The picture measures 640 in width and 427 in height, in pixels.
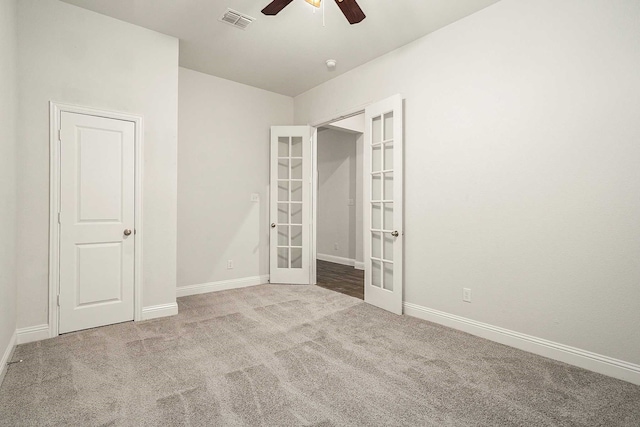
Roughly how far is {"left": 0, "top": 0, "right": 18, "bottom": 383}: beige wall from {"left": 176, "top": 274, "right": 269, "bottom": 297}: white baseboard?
173cm

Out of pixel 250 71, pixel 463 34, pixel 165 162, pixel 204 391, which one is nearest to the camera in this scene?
pixel 204 391

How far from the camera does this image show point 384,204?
3742 mm

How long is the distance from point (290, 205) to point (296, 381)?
10.2ft

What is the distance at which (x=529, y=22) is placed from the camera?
2600 mm

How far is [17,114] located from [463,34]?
3.96 m

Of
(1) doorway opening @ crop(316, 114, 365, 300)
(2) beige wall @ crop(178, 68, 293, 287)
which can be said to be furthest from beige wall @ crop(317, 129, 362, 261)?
(2) beige wall @ crop(178, 68, 293, 287)

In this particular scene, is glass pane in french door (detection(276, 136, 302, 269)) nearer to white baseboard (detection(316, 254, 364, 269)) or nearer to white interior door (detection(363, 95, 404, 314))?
white interior door (detection(363, 95, 404, 314))

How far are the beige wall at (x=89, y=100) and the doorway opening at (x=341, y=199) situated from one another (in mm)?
2949

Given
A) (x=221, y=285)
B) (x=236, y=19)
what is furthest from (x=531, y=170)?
(x=221, y=285)

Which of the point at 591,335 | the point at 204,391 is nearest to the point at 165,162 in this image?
the point at 204,391

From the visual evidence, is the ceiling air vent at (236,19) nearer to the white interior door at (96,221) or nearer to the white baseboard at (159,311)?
the white interior door at (96,221)

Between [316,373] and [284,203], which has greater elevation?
[284,203]

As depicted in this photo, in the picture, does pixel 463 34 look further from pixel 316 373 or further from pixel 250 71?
pixel 316 373

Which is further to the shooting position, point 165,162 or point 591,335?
point 165,162
